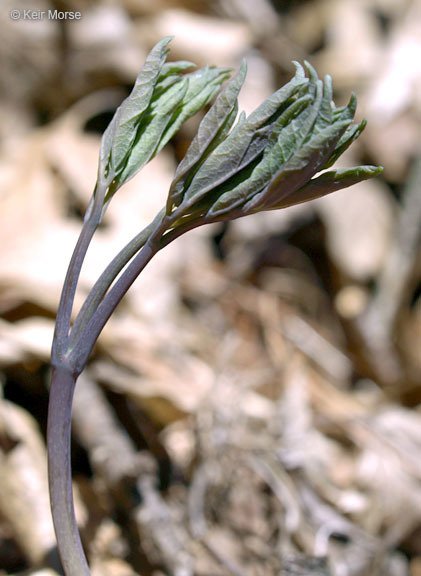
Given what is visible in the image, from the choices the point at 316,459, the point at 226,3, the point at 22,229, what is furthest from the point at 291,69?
the point at 316,459

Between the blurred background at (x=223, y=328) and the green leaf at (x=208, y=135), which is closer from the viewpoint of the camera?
the green leaf at (x=208, y=135)

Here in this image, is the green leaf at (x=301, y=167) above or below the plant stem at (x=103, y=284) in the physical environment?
above

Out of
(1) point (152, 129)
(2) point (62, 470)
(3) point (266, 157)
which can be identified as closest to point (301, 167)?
(3) point (266, 157)

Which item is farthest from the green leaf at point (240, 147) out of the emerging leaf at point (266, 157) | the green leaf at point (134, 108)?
the green leaf at point (134, 108)

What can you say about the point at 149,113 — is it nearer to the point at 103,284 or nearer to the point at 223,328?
the point at 103,284

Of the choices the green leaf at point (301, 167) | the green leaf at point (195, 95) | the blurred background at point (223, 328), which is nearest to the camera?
the green leaf at point (301, 167)

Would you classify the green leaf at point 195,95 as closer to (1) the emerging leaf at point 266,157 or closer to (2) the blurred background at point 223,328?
(1) the emerging leaf at point 266,157

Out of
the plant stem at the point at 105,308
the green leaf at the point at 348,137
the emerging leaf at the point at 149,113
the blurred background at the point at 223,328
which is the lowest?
the blurred background at the point at 223,328
